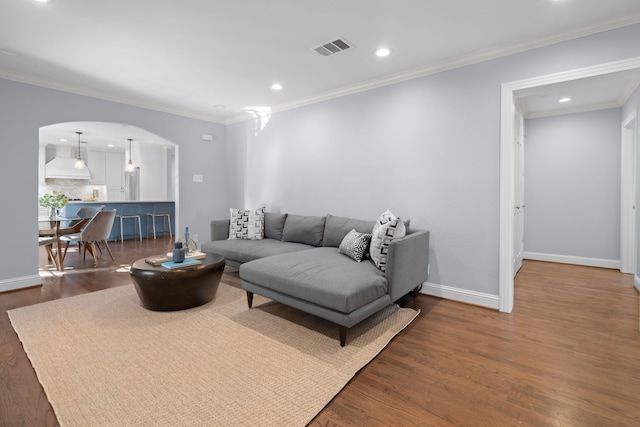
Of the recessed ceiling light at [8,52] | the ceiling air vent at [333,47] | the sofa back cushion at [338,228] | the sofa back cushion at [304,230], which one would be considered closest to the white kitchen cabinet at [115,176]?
the recessed ceiling light at [8,52]

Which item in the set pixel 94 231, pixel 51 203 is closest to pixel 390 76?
pixel 94 231

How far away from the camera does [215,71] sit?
143 inches

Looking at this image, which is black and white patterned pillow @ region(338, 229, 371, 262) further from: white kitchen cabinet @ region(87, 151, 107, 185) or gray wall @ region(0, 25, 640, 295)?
white kitchen cabinet @ region(87, 151, 107, 185)

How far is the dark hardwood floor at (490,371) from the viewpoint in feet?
5.22

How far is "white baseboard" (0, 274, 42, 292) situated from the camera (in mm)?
3578

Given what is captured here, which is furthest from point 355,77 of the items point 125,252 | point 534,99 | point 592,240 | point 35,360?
point 125,252

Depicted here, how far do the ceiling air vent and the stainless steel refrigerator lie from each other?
896 centimetres

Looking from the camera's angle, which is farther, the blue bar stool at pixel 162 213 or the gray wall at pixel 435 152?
the blue bar stool at pixel 162 213

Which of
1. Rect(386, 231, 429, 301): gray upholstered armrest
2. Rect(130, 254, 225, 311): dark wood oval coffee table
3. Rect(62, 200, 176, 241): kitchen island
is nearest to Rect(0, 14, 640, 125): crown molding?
Rect(386, 231, 429, 301): gray upholstered armrest

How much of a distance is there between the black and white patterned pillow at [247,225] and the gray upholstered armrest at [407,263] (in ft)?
7.67

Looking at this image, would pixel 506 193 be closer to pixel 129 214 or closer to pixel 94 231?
pixel 94 231

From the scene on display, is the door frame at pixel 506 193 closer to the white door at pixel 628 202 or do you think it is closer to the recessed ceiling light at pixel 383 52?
the recessed ceiling light at pixel 383 52

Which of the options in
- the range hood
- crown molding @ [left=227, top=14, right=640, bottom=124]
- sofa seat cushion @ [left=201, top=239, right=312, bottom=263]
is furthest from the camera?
the range hood

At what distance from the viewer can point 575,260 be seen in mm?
4980
